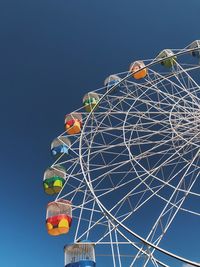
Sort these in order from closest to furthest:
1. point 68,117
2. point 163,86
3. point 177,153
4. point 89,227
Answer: point 89,227 < point 177,153 < point 163,86 < point 68,117

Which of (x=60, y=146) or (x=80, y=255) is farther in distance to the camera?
(x=60, y=146)

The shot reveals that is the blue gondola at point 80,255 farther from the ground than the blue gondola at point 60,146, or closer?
closer

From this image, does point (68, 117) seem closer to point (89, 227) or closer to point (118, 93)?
point (118, 93)

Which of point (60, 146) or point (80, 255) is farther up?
point (60, 146)

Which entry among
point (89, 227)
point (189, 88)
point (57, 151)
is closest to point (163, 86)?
point (189, 88)

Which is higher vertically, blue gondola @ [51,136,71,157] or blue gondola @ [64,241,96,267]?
blue gondola @ [51,136,71,157]

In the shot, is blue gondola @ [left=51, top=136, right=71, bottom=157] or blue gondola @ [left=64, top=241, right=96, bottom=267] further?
blue gondola @ [left=51, top=136, right=71, bottom=157]

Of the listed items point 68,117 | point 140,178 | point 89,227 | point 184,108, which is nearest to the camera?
point 89,227

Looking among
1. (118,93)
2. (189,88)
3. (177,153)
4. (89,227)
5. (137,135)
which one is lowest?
(89,227)

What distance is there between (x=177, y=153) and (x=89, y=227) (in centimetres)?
344

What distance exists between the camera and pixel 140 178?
9.69 metres

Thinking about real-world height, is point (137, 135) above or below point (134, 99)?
below

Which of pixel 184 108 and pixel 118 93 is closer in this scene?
pixel 184 108

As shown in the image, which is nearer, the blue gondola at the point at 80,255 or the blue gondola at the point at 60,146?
the blue gondola at the point at 80,255
